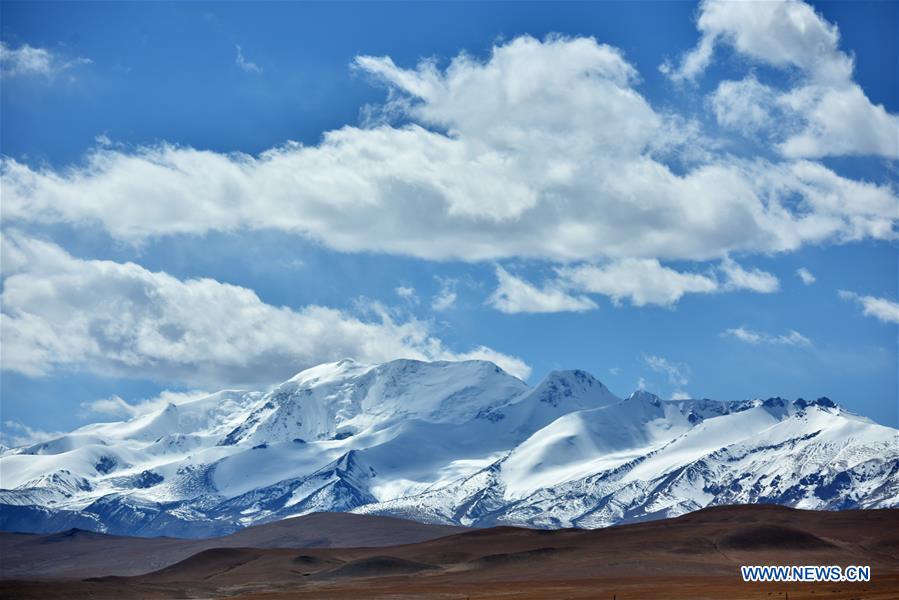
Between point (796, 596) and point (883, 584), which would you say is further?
point (883, 584)

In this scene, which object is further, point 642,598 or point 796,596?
point 642,598

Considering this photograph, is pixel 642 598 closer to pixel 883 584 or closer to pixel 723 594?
pixel 723 594

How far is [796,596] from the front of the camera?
171 metres

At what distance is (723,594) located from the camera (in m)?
192

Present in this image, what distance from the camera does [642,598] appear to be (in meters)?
200

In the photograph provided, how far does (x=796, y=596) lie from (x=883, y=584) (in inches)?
1160

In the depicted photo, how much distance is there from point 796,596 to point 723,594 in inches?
873

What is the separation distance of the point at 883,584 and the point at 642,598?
35.3m

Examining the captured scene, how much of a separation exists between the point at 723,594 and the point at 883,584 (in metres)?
23.9

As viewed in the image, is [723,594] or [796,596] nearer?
[796,596]

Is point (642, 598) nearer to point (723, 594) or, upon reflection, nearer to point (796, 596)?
point (723, 594)

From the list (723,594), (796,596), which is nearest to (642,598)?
(723,594)

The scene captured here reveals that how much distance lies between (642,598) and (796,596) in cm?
3309
